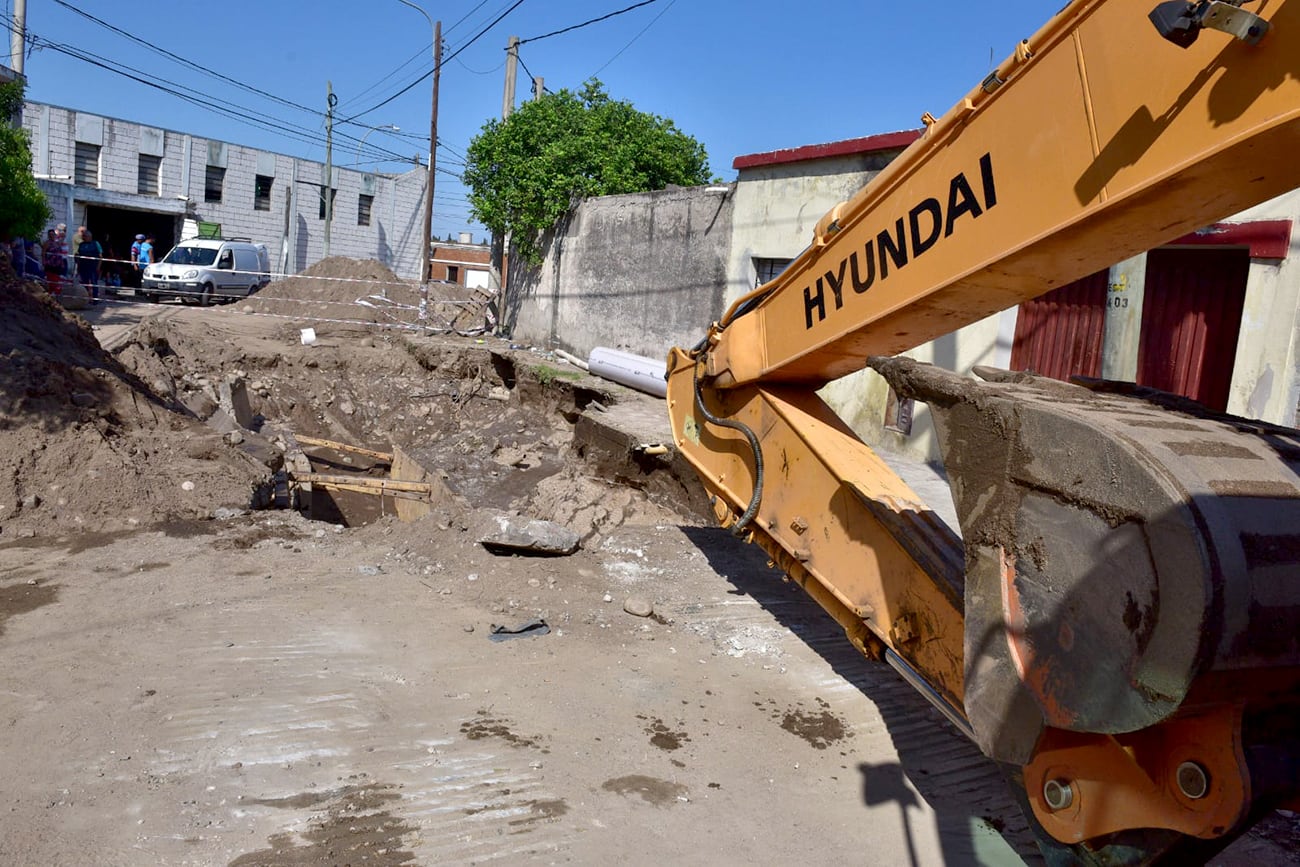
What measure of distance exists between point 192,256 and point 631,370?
17.9 meters

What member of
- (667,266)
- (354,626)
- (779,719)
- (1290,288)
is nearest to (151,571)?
(354,626)

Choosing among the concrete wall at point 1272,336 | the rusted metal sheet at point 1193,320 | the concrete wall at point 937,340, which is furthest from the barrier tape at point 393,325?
the concrete wall at point 1272,336

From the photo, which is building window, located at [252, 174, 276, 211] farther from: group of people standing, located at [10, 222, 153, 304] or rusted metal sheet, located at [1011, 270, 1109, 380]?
rusted metal sheet, located at [1011, 270, 1109, 380]

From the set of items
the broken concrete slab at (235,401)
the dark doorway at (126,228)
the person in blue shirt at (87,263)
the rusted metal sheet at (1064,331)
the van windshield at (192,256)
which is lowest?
the broken concrete slab at (235,401)

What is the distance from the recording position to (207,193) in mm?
34188

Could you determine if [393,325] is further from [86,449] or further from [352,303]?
[86,449]

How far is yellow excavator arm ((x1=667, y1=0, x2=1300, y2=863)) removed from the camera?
212 cm

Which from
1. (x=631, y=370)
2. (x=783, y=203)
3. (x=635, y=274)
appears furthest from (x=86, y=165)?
(x=783, y=203)

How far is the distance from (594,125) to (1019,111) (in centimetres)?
1538

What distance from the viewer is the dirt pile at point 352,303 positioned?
20953 millimetres

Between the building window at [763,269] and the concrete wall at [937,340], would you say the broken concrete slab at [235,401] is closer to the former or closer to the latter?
the concrete wall at [937,340]

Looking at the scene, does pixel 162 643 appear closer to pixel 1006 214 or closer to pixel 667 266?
pixel 1006 214

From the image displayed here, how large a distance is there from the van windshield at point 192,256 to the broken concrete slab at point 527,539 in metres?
22.4

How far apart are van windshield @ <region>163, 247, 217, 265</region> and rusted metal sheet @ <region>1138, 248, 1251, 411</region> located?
79.1ft
